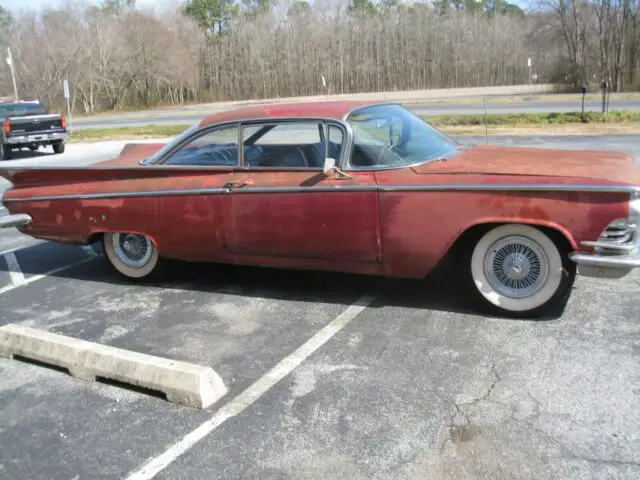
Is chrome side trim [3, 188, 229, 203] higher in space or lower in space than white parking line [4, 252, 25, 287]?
higher

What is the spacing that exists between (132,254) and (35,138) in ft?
50.1

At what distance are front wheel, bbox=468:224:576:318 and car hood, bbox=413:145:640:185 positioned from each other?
42 cm

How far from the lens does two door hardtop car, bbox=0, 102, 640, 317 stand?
13.5ft

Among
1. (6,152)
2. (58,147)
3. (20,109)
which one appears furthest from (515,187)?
(20,109)

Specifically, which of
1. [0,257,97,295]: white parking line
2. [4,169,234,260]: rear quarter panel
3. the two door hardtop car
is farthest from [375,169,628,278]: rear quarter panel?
[0,257,97,295]: white parking line

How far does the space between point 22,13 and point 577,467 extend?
79.4m

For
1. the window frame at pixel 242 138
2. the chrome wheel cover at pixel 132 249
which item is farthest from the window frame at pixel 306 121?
the chrome wheel cover at pixel 132 249

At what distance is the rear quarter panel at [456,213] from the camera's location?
3.99m

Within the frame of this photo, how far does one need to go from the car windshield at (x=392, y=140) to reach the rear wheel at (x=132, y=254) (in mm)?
2138

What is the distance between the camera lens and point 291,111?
16.8ft

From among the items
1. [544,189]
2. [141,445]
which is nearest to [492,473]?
[141,445]

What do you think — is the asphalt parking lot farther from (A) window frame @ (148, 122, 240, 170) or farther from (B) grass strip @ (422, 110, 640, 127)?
(B) grass strip @ (422, 110, 640, 127)

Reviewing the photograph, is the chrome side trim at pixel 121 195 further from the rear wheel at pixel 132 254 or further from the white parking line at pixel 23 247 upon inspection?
the white parking line at pixel 23 247

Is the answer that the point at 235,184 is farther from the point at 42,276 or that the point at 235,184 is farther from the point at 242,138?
the point at 42,276
